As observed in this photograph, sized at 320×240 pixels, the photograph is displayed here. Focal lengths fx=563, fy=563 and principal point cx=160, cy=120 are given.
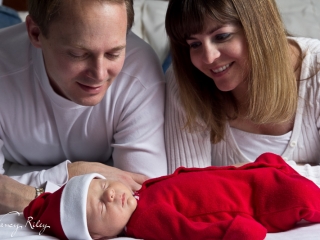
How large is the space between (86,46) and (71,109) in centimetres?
35

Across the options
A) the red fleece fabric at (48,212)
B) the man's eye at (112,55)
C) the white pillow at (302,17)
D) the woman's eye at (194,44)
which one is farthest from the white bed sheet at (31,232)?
the white pillow at (302,17)

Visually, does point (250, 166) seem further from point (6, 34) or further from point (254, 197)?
point (6, 34)

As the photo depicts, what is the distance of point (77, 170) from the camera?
177 cm

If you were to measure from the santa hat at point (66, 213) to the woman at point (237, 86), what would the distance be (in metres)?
0.52

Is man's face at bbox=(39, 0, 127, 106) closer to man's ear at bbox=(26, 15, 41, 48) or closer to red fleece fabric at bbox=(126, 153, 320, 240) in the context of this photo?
man's ear at bbox=(26, 15, 41, 48)

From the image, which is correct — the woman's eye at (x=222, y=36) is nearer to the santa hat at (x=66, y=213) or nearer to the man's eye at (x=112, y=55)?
the man's eye at (x=112, y=55)

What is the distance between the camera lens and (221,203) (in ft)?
4.69

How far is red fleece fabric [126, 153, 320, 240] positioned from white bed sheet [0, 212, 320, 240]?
29mm

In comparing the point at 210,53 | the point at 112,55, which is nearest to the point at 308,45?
the point at 210,53

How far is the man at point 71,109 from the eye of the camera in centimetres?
161

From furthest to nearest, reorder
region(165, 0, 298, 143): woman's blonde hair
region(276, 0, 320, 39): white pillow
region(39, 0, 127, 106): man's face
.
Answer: region(276, 0, 320, 39): white pillow < region(165, 0, 298, 143): woman's blonde hair < region(39, 0, 127, 106): man's face

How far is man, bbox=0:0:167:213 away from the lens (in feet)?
5.30

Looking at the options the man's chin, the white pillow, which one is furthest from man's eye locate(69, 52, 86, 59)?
the white pillow

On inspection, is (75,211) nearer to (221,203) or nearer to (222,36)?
(221,203)
